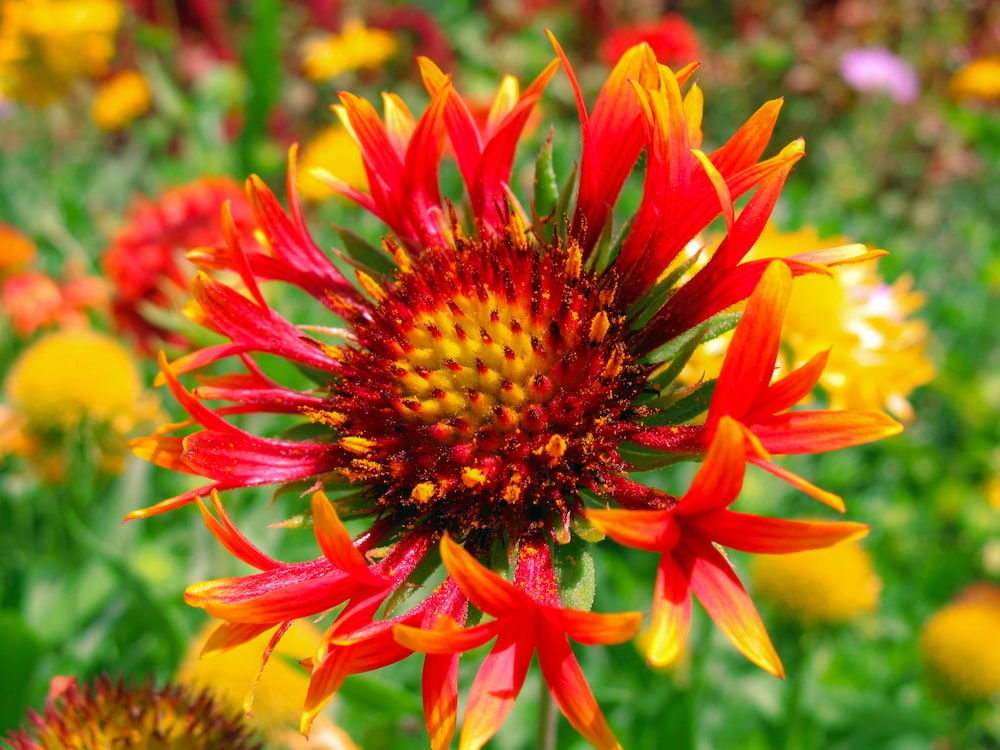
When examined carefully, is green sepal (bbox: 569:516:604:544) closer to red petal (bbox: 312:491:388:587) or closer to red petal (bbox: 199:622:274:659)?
red petal (bbox: 312:491:388:587)

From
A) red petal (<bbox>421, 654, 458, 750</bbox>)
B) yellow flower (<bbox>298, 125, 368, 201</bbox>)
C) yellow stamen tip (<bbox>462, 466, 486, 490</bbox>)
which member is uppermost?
yellow flower (<bbox>298, 125, 368, 201</bbox>)

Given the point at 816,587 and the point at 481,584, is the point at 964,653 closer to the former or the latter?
the point at 816,587

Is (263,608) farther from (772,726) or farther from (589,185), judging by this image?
(772,726)

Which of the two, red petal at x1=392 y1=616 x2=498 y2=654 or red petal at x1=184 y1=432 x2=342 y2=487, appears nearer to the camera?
red petal at x1=392 y1=616 x2=498 y2=654

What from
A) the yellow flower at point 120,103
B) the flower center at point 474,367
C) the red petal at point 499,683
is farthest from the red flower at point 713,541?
the yellow flower at point 120,103

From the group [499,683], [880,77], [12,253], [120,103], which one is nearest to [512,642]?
[499,683]

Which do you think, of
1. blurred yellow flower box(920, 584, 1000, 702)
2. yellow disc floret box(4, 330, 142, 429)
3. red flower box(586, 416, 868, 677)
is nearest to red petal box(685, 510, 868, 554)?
red flower box(586, 416, 868, 677)
